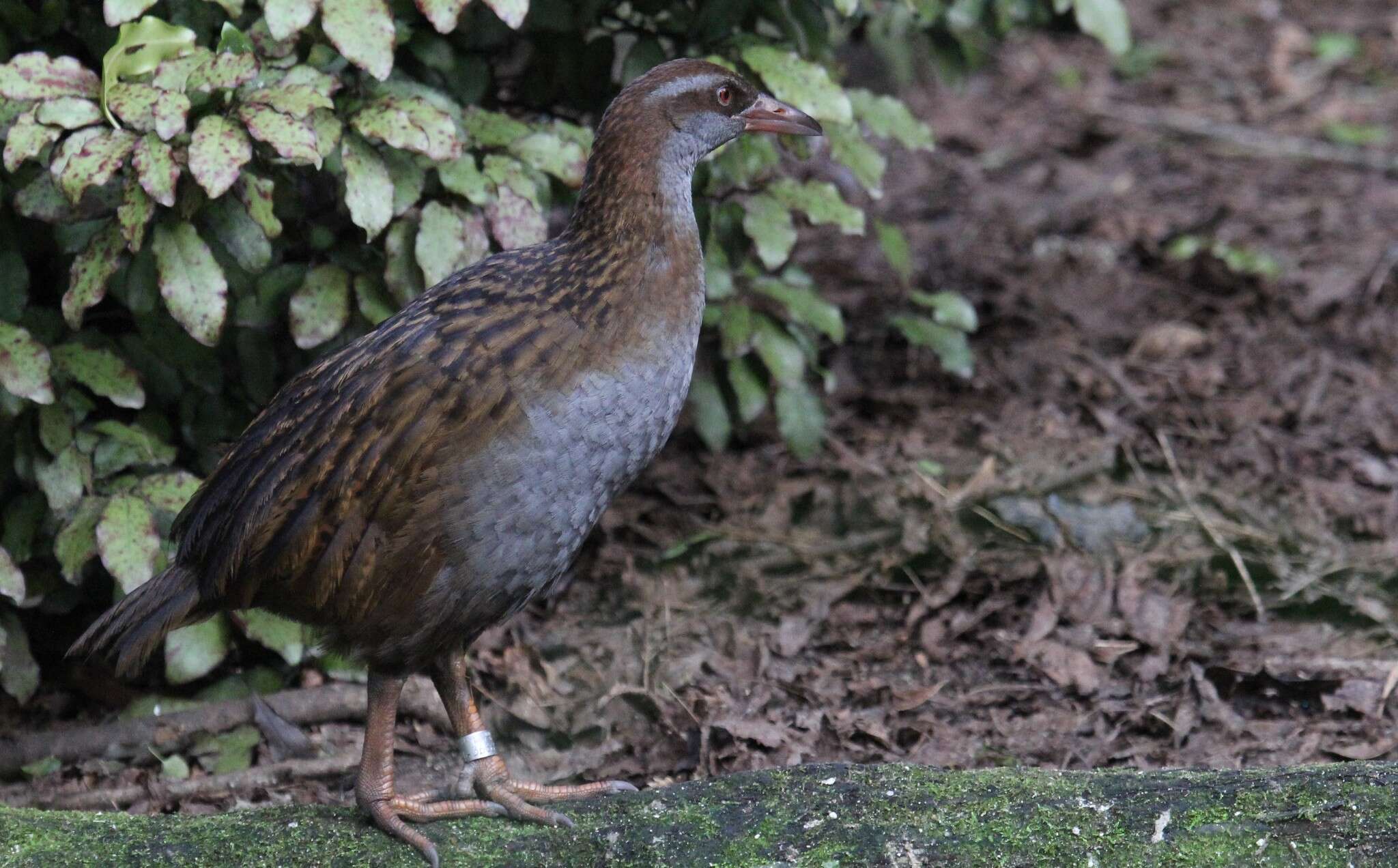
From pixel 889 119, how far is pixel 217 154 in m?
2.16

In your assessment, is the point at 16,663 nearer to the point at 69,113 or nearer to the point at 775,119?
the point at 69,113

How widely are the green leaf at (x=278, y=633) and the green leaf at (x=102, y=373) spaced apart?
70cm

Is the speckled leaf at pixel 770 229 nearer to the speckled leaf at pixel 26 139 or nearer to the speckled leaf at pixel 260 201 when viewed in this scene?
the speckled leaf at pixel 260 201

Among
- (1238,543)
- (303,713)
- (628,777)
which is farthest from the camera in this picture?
(1238,543)

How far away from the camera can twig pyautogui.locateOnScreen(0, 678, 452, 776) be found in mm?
4293

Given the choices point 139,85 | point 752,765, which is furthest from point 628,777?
point 139,85

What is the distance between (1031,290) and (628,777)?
3297 mm

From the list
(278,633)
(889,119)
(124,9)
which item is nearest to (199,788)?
(278,633)

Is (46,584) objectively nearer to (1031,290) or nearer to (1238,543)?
(1238,543)

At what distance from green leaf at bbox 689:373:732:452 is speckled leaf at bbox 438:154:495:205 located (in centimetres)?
141

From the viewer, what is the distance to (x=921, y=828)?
10.5 ft

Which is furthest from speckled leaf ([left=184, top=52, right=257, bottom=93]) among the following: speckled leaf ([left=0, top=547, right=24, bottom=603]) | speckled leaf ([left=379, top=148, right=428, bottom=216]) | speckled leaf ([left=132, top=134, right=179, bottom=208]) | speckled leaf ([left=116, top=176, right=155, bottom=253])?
speckled leaf ([left=0, top=547, right=24, bottom=603])

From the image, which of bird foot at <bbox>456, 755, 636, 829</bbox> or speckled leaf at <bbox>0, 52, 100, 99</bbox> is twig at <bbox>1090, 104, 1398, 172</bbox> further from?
speckled leaf at <bbox>0, 52, 100, 99</bbox>

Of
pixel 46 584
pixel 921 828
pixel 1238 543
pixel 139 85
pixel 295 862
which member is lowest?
pixel 1238 543
